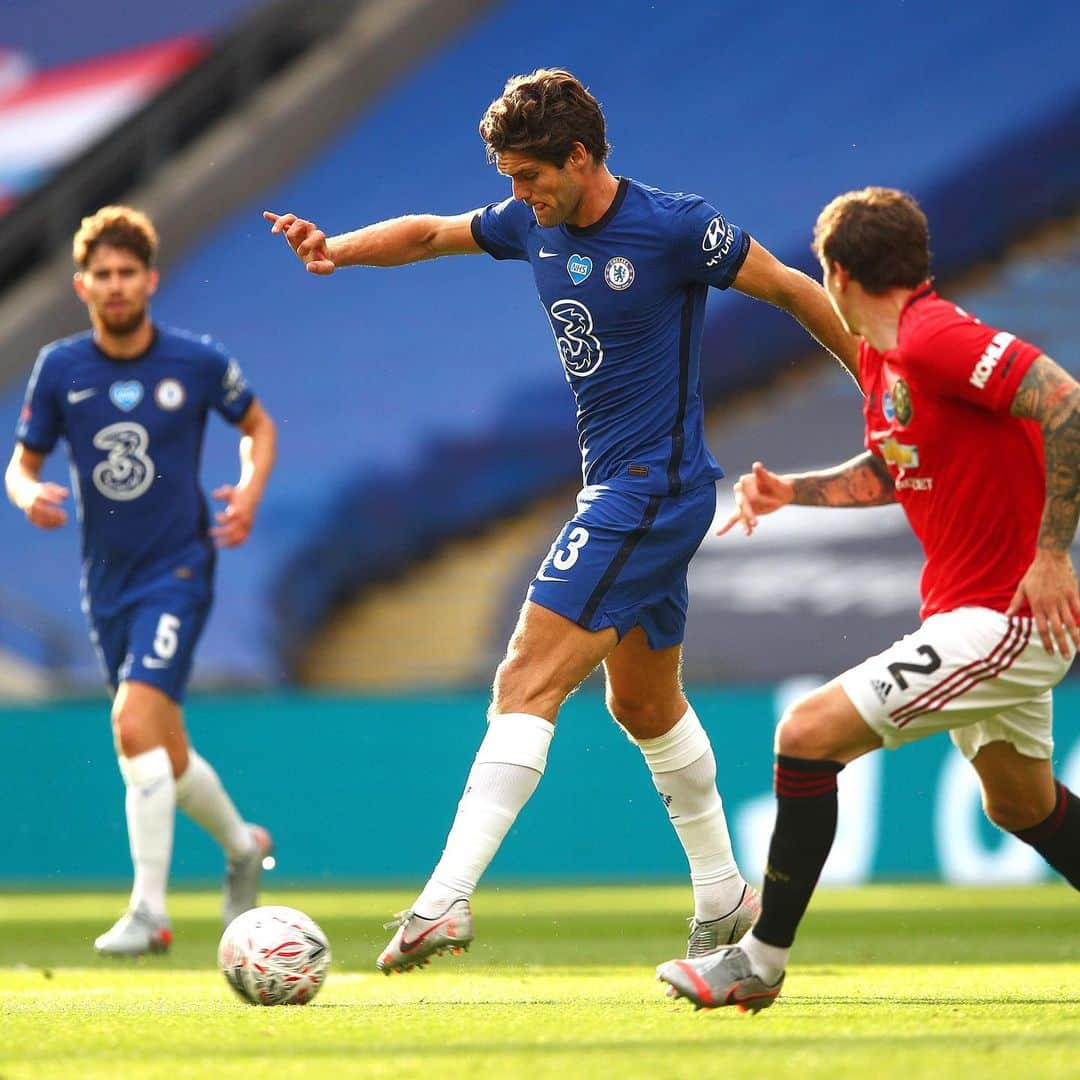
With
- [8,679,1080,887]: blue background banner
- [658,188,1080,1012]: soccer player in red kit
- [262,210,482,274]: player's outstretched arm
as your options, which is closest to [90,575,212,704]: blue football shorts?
[262,210,482,274]: player's outstretched arm

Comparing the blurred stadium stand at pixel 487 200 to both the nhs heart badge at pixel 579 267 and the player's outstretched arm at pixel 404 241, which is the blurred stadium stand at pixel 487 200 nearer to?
the player's outstretched arm at pixel 404 241

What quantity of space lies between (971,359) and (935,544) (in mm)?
515

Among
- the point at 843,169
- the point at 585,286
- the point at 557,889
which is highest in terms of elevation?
the point at 843,169

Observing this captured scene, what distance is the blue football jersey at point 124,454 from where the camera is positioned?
7.45 meters

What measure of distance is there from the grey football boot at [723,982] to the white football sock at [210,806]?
3342 millimetres

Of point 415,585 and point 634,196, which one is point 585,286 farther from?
point 415,585

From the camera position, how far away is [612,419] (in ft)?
17.6

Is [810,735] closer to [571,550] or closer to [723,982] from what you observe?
[723,982]

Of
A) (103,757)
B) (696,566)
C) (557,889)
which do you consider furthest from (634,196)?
(696,566)

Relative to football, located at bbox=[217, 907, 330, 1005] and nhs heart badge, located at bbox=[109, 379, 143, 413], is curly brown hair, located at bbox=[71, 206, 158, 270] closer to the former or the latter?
nhs heart badge, located at bbox=[109, 379, 143, 413]

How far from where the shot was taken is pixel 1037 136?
15.7 metres

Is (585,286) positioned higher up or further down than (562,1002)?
higher up

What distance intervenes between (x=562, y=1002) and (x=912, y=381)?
1861 mm

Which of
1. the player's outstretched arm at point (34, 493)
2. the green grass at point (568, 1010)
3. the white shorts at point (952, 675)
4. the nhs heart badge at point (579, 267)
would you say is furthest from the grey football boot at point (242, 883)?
the white shorts at point (952, 675)
